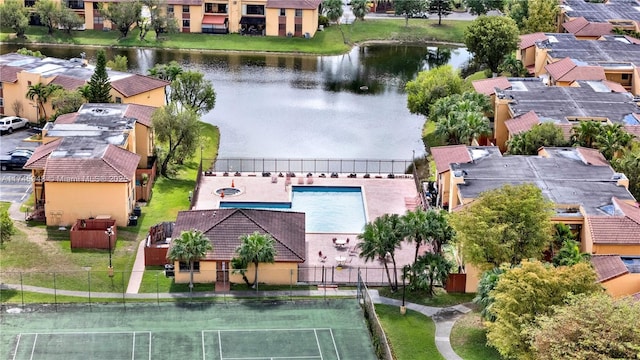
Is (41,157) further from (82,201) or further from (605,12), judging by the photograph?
(605,12)

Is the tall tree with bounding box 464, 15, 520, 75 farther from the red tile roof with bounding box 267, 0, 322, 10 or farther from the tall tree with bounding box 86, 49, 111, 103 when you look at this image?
the tall tree with bounding box 86, 49, 111, 103

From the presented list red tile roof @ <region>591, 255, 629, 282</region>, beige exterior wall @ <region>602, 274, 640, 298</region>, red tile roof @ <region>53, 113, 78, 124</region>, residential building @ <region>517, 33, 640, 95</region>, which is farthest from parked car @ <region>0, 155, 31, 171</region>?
residential building @ <region>517, 33, 640, 95</region>

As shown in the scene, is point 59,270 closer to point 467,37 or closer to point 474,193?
point 474,193

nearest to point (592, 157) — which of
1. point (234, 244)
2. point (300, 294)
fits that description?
point (300, 294)

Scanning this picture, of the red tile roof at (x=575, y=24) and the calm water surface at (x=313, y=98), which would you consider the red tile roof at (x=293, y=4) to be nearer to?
the calm water surface at (x=313, y=98)

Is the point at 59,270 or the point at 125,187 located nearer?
the point at 59,270

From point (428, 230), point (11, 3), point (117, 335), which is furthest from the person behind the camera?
point (11, 3)

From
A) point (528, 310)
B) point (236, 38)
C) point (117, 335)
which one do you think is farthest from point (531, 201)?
point (236, 38)
